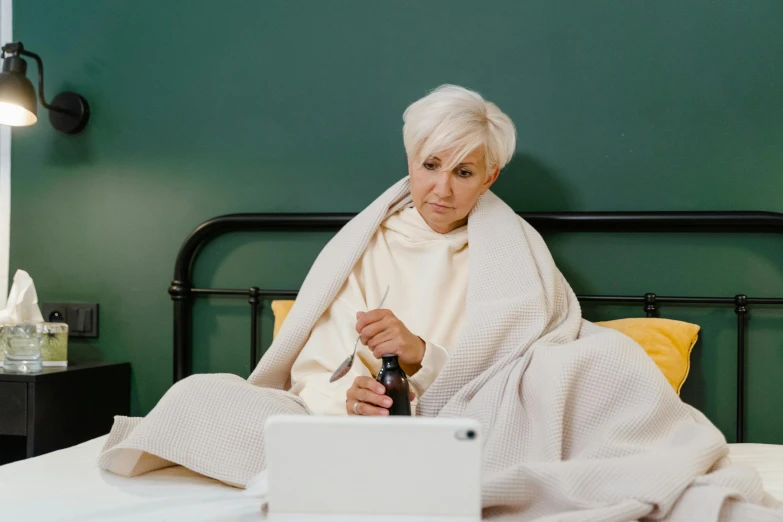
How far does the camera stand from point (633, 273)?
1800mm

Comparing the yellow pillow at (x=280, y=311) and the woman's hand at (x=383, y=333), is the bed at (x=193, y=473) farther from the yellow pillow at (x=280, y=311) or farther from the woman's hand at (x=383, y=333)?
the woman's hand at (x=383, y=333)

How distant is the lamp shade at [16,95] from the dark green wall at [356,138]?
22 cm

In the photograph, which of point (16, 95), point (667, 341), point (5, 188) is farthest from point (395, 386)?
point (5, 188)

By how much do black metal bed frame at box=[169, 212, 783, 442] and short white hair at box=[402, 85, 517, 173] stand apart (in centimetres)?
25

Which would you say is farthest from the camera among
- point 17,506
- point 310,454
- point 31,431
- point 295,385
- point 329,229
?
point 329,229

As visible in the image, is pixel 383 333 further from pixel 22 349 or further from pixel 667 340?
pixel 22 349

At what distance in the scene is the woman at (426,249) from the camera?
1.53 metres

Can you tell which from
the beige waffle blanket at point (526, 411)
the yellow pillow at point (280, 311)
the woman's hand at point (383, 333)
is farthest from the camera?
the yellow pillow at point (280, 311)

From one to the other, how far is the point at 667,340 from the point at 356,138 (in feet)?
3.12

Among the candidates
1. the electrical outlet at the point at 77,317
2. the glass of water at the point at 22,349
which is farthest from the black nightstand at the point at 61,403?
the electrical outlet at the point at 77,317

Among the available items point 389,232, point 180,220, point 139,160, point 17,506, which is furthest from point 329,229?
point 17,506

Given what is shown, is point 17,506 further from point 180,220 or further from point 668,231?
point 668,231

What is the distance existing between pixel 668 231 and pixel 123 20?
1.65 m

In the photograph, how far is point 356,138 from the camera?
1959 mm
